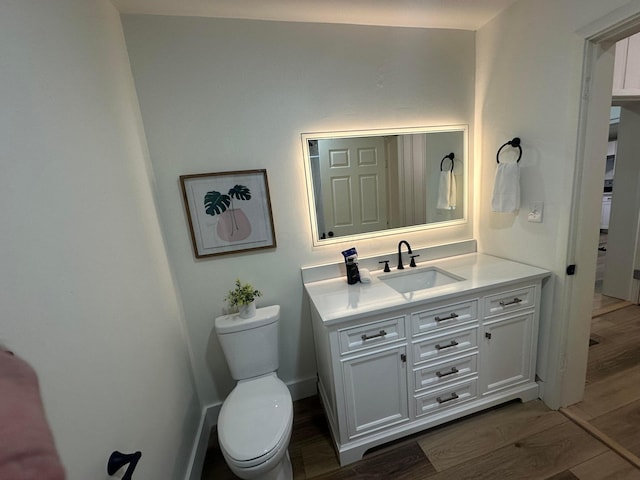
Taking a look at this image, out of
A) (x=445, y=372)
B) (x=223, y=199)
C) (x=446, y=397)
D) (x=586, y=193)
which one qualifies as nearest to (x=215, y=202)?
(x=223, y=199)

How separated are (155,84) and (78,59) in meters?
0.49

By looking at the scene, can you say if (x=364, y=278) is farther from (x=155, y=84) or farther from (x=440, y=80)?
(x=155, y=84)

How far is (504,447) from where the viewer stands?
4.99ft

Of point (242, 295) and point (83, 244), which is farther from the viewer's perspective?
point (242, 295)

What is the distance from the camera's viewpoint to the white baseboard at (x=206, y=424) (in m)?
1.46

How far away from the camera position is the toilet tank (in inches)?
62.3

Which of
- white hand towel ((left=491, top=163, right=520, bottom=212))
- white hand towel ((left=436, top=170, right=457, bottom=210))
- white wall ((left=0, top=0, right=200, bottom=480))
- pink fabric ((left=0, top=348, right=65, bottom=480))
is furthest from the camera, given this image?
white hand towel ((left=436, top=170, right=457, bottom=210))

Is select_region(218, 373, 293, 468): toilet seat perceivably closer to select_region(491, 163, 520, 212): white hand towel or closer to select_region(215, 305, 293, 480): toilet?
select_region(215, 305, 293, 480): toilet

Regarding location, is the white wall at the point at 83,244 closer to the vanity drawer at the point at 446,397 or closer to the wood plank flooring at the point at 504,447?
the wood plank flooring at the point at 504,447

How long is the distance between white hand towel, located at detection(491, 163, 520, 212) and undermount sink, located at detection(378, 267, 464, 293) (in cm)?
57

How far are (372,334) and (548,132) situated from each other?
1492 millimetres

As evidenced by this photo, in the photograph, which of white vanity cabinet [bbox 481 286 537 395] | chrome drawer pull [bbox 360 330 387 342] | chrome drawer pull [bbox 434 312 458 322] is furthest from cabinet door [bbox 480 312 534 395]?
chrome drawer pull [bbox 360 330 387 342]

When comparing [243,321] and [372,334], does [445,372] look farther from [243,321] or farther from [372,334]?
[243,321]

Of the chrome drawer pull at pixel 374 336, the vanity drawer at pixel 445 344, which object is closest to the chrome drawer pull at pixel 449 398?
the vanity drawer at pixel 445 344
